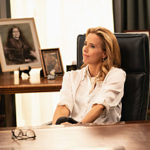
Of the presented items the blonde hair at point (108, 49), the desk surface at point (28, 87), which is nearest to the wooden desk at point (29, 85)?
the desk surface at point (28, 87)

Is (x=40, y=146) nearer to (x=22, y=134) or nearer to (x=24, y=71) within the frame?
(x=22, y=134)

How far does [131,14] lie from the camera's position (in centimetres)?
352

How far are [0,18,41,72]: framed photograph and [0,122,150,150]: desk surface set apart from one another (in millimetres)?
1743

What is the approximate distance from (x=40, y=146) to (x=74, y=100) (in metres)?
1.07

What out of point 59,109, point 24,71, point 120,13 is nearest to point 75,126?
point 59,109

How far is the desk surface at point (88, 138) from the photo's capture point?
1.31 metres

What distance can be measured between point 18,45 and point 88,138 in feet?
6.60

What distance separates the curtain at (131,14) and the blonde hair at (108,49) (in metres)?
1.17

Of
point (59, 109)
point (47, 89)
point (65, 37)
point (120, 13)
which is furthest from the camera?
point (65, 37)

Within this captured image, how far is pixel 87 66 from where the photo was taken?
2477mm

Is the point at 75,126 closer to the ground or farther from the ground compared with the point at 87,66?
closer to the ground

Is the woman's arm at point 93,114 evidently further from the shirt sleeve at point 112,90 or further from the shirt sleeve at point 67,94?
the shirt sleeve at point 67,94

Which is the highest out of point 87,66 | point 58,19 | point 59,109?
point 58,19

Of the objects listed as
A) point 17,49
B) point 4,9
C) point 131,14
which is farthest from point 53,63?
point 131,14
